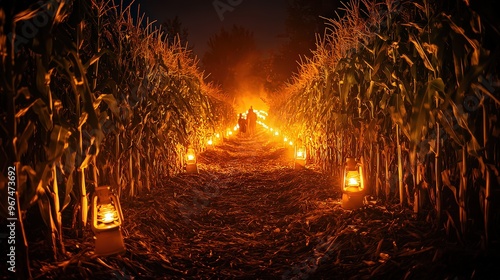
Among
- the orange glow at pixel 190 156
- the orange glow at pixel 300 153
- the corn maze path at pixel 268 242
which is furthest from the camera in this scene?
the orange glow at pixel 300 153

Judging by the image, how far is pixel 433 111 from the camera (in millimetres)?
2869

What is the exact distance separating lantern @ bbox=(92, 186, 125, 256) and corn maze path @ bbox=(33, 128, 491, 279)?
0.33ft

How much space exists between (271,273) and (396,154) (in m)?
2.22

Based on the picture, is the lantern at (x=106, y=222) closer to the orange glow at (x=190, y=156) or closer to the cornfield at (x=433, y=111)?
the cornfield at (x=433, y=111)

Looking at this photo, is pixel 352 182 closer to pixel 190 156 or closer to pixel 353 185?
pixel 353 185

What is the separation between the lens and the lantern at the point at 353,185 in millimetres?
4125

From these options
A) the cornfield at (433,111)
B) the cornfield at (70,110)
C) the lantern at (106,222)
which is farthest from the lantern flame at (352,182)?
the cornfield at (70,110)

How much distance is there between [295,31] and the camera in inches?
1280

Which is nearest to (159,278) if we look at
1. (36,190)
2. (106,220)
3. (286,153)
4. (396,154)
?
(106,220)

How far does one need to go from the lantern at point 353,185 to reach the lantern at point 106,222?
2.87 meters

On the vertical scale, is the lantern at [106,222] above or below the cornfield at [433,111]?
below

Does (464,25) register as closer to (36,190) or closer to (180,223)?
(36,190)

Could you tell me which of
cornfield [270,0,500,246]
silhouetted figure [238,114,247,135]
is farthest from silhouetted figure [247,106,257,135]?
cornfield [270,0,500,246]

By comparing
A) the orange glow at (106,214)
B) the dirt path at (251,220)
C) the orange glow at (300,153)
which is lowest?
the dirt path at (251,220)
